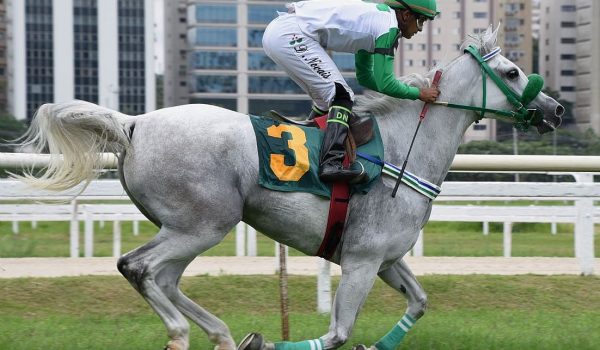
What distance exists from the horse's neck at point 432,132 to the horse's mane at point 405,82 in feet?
0.19

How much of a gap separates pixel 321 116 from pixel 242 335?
Answer: 157 centimetres

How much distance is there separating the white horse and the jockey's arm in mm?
180

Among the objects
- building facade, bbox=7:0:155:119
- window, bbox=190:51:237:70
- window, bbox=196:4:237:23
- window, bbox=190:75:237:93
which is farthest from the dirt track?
building facade, bbox=7:0:155:119

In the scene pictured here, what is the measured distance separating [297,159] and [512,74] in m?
1.46

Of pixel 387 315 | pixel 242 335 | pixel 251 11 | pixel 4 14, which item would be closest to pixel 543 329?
pixel 387 315

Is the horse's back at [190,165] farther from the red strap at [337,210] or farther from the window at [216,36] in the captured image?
the window at [216,36]

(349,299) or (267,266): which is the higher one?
(349,299)

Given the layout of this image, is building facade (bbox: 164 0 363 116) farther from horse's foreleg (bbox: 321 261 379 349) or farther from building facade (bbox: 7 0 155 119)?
horse's foreleg (bbox: 321 261 379 349)

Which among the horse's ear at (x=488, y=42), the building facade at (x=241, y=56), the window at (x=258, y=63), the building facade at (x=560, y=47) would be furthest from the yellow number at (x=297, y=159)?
the window at (x=258, y=63)

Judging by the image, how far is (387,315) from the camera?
757 cm

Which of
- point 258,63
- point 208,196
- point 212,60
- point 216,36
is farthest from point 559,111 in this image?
point 216,36

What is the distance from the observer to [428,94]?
225 inches

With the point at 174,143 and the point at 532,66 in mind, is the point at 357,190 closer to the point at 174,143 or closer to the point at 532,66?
the point at 174,143

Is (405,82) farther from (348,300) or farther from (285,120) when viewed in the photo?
(348,300)
